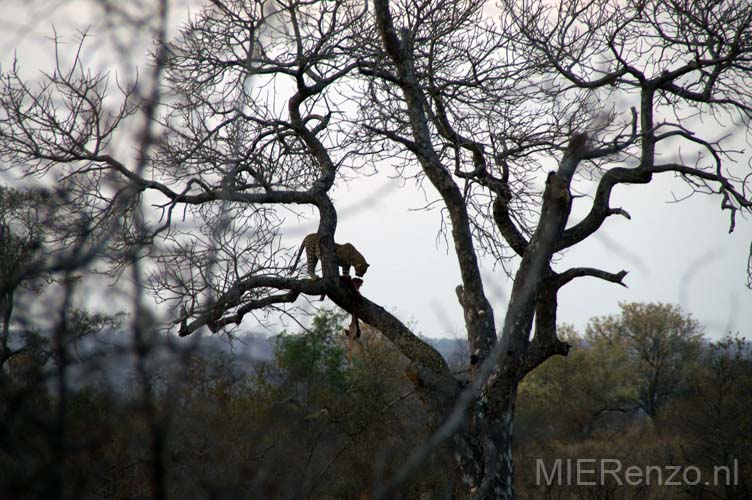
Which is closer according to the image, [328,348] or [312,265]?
[312,265]

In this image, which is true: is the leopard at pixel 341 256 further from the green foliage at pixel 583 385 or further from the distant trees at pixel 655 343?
the distant trees at pixel 655 343

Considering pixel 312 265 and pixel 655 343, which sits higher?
pixel 655 343

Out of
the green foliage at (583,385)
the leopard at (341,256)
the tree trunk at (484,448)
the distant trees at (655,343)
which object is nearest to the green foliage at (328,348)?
the green foliage at (583,385)

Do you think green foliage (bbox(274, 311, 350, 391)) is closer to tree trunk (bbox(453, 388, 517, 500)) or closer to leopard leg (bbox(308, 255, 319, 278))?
leopard leg (bbox(308, 255, 319, 278))

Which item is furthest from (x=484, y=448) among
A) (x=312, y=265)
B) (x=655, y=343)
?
(x=655, y=343)

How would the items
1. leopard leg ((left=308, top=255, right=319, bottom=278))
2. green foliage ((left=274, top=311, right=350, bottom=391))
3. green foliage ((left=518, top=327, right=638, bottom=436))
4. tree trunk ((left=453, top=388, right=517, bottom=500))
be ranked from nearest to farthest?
1. tree trunk ((left=453, top=388, right=517, bottom=500))
2. leopard leg ((left=308, top=255, right=319, bottom=278))
3. green foliage ((left=274, top=311, right=350, bottom=391))
4. green foliage ((left=518, top=327, right=638, bottom=436))

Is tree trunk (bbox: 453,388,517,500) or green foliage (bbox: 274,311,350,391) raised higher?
green foliage (bbox: 274,311,350,391)

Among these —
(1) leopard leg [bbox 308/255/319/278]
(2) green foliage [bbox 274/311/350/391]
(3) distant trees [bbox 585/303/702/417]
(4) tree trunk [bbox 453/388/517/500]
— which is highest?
(3) distant trees [bbox 585/303/702/417]

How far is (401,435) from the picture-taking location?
12195 mm

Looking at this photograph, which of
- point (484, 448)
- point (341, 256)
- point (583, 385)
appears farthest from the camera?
point (583, 385)

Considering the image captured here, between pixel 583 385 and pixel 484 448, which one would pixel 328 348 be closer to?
pixel 583 385

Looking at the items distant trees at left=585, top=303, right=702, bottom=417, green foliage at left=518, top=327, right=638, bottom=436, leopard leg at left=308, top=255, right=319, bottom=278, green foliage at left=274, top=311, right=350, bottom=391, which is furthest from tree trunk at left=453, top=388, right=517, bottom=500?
distant trees at left=585, top=303, right=702, bottom=417

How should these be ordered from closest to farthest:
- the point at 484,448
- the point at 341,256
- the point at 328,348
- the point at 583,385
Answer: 1. the point at 484,448
2. the point at 341,256
3. the point at 328,348
4. the point at 583,385

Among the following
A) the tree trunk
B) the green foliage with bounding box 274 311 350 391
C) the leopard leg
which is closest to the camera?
the tree trunk
